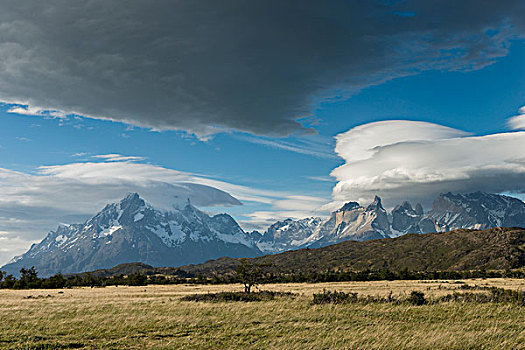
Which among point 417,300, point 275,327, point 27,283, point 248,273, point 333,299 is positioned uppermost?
point 248,273

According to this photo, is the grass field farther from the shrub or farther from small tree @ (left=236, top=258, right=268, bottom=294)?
small tree @ (left=236, top=258, right=268, bottom=294)

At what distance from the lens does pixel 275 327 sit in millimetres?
22812

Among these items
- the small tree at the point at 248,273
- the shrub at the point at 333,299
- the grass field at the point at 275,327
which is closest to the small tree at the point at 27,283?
the small tree at the point at 248,273

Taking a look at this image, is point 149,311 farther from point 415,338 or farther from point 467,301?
point 467,301

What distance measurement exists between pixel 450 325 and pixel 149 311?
20.1 meters

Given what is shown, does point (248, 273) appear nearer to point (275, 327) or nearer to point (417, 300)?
point (417, 300)

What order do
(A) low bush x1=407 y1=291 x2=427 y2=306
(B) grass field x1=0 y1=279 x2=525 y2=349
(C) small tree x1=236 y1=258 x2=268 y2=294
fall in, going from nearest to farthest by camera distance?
(B) grass field x1=0 y1=279 x2=525 y2=349
(A) low bush x1=407 y1=291 x2=427 y2=306
(C) small tree x1=236 y1=258 x2=268 y2=294

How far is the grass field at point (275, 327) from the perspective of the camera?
58.5ft

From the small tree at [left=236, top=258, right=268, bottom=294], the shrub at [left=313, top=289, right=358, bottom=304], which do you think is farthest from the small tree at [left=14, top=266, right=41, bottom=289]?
the shrub at [left=313, top=289, right=358, bottom=304]

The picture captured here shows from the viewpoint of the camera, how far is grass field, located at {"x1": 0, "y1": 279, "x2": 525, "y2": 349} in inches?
702

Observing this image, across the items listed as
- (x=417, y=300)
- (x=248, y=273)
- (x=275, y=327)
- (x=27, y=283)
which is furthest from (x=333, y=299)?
(x=27, y=283)

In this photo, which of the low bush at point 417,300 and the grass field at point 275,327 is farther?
the low bush at point 417,300

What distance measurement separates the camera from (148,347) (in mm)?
18141

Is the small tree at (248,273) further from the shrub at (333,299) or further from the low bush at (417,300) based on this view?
the low bush at (417,300)
